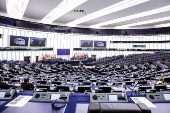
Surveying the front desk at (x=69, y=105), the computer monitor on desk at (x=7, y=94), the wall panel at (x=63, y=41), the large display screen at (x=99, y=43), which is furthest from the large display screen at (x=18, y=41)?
the front desk at (x=69, y=105)

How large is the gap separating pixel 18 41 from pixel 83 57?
13504 millimetres

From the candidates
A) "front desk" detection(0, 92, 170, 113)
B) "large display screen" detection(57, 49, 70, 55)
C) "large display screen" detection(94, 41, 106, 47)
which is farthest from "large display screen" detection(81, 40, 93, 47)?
"front desk" detection(0, 92, 170, 113)

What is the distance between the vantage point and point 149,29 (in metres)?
33.8

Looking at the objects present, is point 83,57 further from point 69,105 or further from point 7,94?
point 69,105

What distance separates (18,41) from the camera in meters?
22.6

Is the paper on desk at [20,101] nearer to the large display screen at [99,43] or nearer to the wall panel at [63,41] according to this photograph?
the wall panel at [63,41]

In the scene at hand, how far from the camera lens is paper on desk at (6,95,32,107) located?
113 inches

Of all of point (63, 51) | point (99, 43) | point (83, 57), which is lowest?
point (83, 57)

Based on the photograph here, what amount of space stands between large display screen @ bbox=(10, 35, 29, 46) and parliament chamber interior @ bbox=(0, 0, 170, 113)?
8 centimetres

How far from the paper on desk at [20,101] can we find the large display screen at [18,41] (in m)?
21.1

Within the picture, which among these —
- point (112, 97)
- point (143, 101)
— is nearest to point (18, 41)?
point (112, 97)

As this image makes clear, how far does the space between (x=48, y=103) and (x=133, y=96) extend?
2102mm

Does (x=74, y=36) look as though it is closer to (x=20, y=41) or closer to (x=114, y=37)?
(x=114, y=37)

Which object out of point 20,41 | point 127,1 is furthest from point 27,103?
point 20,41
